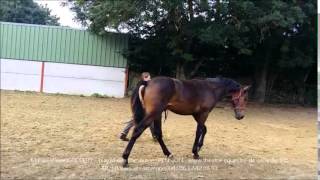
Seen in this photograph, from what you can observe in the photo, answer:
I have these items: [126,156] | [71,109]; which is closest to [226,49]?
[71,109]

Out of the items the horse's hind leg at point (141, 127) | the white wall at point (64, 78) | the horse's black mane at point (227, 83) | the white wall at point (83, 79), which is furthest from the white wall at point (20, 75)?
the horse's hind leg at point (141, 127)

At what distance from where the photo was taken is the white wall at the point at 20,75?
70.2 feet

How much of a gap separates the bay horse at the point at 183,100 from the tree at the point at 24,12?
31.6 metres

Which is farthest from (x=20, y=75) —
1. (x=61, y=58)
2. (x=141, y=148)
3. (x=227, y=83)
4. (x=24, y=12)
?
(x=24, y=12)

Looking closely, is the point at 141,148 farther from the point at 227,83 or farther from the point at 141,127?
the point at 227,83

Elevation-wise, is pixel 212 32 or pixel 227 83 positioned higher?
pixel 212 32

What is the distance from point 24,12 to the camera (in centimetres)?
3981

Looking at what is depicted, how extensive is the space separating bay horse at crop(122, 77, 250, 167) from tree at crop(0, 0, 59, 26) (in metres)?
31.6

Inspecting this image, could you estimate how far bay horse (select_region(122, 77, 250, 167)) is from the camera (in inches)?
272

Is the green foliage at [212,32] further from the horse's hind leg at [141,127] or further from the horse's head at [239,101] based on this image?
the horse's hind leg at [141,127]

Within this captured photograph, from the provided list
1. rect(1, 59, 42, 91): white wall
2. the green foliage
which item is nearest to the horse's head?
the green foliage

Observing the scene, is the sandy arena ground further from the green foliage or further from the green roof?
the green roof

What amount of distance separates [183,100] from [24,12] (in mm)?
35459

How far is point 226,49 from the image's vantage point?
21.3 metres
